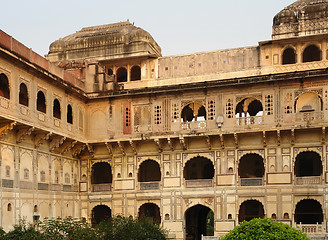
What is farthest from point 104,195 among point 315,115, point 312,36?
point 312,36

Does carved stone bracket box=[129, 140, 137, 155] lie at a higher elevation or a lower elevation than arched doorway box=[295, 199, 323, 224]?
higher

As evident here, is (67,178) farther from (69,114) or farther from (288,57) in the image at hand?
(288,57)

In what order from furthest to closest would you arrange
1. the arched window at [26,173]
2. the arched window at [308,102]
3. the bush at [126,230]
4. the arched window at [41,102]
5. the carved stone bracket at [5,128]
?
the arched window at [308,102]
the arched window at [41,102]
the arched window at [26,173]
the carved stone bracket at [5,128]
the bush at [126,230]

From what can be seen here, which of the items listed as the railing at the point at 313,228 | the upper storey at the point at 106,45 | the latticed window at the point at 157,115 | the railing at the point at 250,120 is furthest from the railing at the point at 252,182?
the upper storey at the point at 106,45

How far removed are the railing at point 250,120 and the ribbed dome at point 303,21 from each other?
4716 millimetres

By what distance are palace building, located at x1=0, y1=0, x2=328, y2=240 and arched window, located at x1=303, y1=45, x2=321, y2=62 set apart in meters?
0.05

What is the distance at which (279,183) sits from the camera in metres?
22.5

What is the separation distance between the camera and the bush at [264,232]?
12.5m

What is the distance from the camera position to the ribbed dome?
24.6 m

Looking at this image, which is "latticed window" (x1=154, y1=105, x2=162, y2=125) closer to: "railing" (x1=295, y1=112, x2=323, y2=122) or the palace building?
the palace building

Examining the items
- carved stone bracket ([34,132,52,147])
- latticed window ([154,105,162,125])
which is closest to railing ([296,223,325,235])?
latticed window ([154,105,162,125])

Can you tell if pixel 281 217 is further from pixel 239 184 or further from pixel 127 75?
pixel 127 75

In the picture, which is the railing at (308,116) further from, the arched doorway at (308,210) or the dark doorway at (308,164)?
the arched doorway at (308,210)

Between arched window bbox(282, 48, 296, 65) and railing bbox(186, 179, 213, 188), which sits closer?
railing bbox(186, 179, 213, 188)
